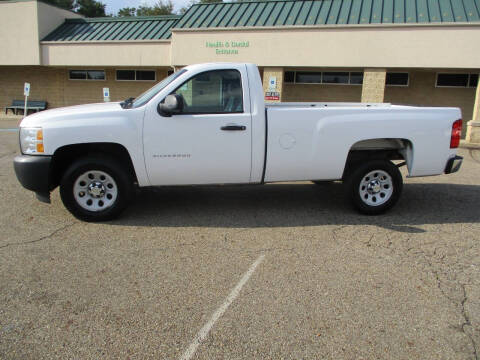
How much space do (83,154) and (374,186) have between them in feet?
13.2

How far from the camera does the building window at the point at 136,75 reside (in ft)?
80.5

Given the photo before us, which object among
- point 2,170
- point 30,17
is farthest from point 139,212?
point 30,17

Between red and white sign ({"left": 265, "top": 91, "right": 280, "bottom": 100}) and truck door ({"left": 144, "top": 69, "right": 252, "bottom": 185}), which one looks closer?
truck door ({"left": 144, "top": 69, "right": 252, "bottom": 185})

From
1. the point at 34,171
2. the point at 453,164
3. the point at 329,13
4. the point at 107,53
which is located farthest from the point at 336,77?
the point at 34,171

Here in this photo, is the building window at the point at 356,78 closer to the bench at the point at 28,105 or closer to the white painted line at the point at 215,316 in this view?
the white painted line at the point at 215,316

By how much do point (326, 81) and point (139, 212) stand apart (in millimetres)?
16936

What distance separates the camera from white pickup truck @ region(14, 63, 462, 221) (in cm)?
504

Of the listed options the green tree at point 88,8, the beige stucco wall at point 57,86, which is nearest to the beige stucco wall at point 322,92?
the beige stucco wall at point 57,86

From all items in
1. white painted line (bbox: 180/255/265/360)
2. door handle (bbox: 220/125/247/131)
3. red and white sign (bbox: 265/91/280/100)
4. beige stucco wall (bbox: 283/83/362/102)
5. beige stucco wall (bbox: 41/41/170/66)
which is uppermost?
beige stucco wall (bbox: 41/41/170/66)

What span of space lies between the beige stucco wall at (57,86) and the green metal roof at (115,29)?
2055 mm

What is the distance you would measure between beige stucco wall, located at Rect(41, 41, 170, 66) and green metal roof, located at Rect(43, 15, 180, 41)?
0.57 m

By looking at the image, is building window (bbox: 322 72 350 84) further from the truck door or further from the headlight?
the headlight

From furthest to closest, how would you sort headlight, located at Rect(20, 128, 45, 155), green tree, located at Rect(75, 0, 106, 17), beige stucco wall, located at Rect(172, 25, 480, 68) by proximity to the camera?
green tree, located at Rect(75, 0, 106, 17), beige stucco wall, located at Rect(172, 25, 480, 68), headlight, located at Rect(20, 128, 45, 155)

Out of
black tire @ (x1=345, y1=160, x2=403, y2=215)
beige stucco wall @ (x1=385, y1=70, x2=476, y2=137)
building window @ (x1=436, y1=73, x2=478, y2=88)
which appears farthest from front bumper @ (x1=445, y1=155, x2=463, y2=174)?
building window @ (x1=436, y1=73, x2=478, y2=88)
